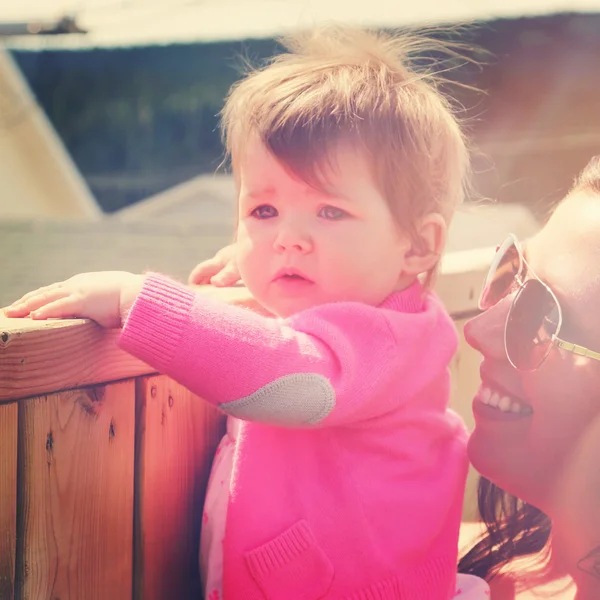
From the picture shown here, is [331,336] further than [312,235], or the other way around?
[312,235]

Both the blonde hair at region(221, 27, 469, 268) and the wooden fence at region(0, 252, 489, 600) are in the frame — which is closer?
the wooden fence at region(0, 252, 489, 600)

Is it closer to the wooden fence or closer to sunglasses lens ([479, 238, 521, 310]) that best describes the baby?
the wooden fence

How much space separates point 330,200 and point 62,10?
7793 millimetres

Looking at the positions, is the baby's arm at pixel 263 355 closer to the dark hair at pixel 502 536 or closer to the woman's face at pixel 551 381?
the woman's face at pixel 551 381

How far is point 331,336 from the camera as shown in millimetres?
1374

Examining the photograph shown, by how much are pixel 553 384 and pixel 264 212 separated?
666 mm

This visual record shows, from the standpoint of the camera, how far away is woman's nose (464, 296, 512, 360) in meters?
1.70

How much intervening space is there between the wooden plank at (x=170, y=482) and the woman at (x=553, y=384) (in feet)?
1.88

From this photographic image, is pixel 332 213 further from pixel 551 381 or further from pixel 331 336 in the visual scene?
pixel 551 381

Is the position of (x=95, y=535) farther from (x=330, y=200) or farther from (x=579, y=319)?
(x=579, y=319)

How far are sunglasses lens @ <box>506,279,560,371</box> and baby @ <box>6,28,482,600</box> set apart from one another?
0.14 meters

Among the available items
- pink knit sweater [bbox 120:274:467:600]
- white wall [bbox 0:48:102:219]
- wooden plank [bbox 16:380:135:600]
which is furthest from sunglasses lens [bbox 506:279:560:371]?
white wall [bbox 0:48:102:219]

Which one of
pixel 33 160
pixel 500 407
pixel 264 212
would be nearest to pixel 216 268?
pixel 264 212

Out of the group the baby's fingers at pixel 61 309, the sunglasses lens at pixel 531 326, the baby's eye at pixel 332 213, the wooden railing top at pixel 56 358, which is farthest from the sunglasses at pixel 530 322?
the baby's fingers at pixel 61 309
